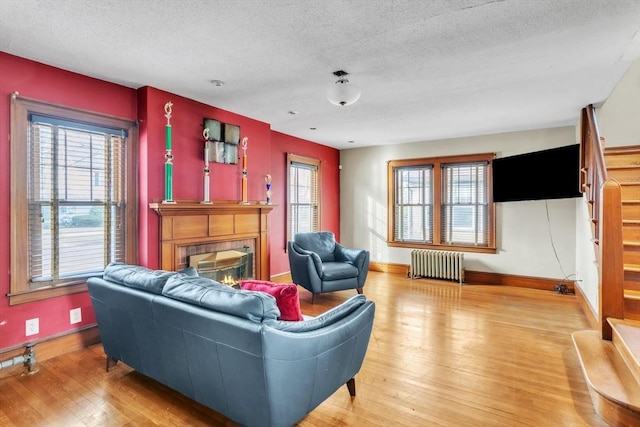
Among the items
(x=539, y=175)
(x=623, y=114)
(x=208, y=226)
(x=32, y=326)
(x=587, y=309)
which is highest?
(x=623, y=114)

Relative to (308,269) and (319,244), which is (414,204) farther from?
(308,269)

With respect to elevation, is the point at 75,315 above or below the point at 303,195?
below

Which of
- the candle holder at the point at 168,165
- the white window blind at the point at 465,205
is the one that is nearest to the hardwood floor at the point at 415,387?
the candle holder at the point at 168,165

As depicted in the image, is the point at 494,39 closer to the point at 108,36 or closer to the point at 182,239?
the point at 108,36

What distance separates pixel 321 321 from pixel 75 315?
8.54 feet

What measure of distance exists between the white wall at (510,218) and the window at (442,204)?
0.14 metres

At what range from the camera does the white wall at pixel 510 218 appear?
5137mm

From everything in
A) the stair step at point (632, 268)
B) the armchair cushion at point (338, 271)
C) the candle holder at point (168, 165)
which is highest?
the candle holder at point (168, 165)

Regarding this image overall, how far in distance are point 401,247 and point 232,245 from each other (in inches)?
137

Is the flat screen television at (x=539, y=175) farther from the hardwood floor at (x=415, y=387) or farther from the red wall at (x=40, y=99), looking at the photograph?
the red wall at (x=40, y=99)

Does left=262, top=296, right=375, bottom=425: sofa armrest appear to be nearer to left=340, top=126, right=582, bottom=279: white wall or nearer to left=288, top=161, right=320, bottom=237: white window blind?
left=288, top=161, right=320, bottom=237: white window blind

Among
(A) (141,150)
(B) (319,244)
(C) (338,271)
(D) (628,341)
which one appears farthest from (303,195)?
(D) (628,341)

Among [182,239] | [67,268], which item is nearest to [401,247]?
[182,239]

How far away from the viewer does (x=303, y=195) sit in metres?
6.23
